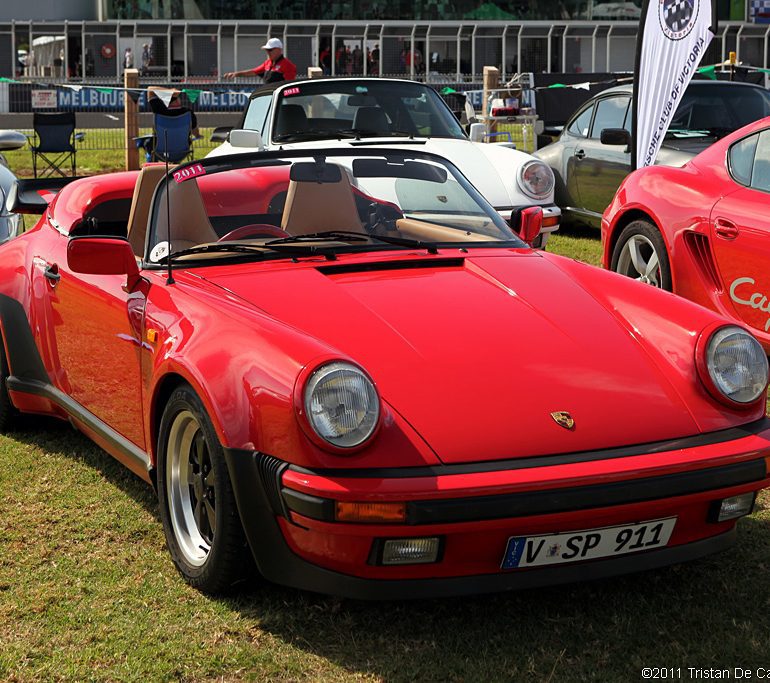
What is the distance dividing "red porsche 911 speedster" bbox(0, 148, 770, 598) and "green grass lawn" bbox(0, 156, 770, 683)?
0.19 metres

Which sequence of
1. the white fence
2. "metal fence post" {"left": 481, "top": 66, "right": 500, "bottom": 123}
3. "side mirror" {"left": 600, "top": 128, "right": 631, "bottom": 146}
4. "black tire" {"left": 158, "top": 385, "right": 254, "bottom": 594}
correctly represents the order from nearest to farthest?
"black tire" {"left": 158, "top": 385, "right": 254, "bottom": 594} → "side mirror" {"left": 600, "top": 128, "right": 631, "bottom": 146} → "metal fence post" {"left": 481, "top": 66, "right": 500, "bottom": 123} → the white fence

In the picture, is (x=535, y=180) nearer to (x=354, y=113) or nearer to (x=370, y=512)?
(x=354, y=113)

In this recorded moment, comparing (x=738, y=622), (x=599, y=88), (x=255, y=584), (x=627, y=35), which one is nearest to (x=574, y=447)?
(x=738, y=622)

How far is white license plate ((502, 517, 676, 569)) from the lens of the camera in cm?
316

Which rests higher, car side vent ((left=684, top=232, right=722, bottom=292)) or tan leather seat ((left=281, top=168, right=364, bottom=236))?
tan leather seat ((left=281, top=168, right=364, bottom=236))

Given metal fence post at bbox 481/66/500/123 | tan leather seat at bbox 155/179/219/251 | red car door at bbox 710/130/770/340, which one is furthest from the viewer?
metal fence post at bbox 481/66/500/123

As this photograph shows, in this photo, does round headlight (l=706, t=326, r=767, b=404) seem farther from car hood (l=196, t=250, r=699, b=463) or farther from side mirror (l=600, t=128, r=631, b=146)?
side mirror (l=600, t=128, r=631, b=146)

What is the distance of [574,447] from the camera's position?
3.22 m

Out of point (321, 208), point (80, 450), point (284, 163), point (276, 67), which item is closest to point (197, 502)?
point (321, 208)

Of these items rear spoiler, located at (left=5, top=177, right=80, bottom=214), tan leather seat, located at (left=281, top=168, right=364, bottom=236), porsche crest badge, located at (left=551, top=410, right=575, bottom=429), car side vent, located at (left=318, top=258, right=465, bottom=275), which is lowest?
porsche crest badge, located at (left=551, top=410, right=575, bottom=429)

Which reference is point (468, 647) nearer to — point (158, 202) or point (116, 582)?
point (116, 582)

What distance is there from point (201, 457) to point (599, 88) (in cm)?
1481

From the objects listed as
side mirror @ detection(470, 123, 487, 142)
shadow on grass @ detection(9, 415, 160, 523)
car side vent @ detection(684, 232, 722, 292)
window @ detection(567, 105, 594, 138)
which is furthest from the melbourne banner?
shadow on grass @ detection(9, 415, 160, 523)

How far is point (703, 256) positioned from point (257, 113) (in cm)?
545
